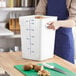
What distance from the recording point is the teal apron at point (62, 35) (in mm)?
2090

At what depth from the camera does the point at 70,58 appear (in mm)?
2059

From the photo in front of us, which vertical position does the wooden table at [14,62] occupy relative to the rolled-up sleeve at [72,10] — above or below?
below

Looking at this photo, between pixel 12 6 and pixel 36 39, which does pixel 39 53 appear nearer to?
pixel 36 39

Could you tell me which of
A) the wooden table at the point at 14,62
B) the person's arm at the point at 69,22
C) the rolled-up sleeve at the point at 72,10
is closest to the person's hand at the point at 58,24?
the person's arm at the point at 69,22

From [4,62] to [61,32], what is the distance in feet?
2.35

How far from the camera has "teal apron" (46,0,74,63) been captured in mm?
2090

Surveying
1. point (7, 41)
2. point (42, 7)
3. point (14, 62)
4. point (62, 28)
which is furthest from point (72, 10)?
point (7, 41)

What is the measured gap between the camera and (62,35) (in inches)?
83.9

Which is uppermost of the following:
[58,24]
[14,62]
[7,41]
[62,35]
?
[58,24]

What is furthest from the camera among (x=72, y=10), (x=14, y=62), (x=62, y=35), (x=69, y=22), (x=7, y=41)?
(x=7, y=41)

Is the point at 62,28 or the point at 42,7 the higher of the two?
the point at 42,7

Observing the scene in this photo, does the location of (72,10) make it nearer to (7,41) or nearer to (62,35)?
(62,35)

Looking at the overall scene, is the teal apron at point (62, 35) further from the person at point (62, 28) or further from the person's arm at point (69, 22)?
the person's arm at point (69, 22)

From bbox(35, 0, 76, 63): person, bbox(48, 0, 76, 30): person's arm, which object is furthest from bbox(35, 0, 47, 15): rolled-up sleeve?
bbox(48, 0, 76, 30): person's arm
